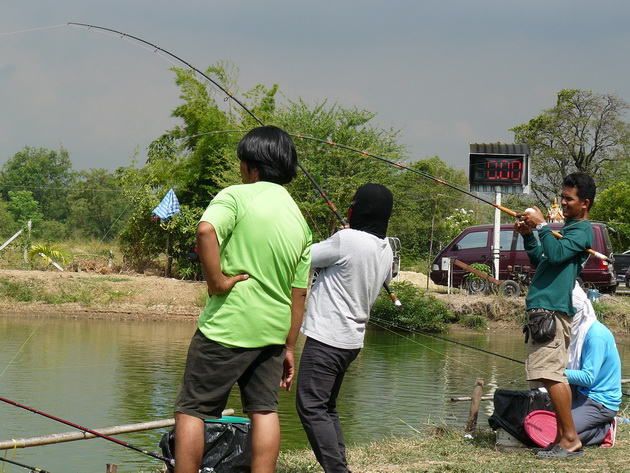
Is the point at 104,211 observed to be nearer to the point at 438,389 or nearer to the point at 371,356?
the point at 371,356

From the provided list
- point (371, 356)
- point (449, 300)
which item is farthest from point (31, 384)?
point (449, 300)

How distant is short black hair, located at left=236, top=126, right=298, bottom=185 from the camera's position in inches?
145

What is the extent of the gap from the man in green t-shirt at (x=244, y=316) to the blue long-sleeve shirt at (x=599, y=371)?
2.47 m

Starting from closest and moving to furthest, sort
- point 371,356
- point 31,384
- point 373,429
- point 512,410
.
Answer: point 512,410 → point 373,429 → point 31,384 → point 371,356

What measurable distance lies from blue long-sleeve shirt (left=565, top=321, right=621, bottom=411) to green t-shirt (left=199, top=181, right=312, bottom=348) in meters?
2.51

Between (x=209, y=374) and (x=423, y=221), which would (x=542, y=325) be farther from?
(x=423, y=221)

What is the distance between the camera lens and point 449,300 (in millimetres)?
19062

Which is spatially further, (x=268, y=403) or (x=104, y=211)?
(x=104, y=211)

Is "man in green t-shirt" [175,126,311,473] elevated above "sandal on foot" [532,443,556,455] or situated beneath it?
elevated above

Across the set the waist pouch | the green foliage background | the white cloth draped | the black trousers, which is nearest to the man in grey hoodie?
the black trousers

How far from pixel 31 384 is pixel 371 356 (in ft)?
19.0

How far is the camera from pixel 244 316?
3.48 meters

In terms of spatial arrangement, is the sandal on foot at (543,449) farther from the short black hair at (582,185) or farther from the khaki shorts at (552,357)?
the short black hair at (582,185)

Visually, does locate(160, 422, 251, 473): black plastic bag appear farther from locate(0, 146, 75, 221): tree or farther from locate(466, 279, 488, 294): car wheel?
locate(0, 146, 75, 221): tree
